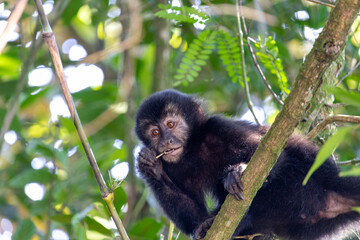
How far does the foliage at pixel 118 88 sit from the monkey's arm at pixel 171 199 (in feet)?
1.34

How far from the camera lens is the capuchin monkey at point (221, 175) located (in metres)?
4.86

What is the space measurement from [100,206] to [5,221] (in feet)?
11.4

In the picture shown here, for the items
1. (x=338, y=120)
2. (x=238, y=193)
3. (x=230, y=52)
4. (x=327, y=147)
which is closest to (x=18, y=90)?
(x=238, y=193)

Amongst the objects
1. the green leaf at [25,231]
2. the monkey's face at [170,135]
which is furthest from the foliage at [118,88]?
the monkey's face at [170,135]

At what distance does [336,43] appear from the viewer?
2.68 meters

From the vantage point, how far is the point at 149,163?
514cm

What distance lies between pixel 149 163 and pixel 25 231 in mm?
1607

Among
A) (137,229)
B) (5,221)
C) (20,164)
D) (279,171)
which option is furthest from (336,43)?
(5,221)

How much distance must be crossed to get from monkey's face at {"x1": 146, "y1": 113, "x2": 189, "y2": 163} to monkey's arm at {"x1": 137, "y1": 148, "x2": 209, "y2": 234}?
167mm

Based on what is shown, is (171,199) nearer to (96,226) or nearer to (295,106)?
(96,226)

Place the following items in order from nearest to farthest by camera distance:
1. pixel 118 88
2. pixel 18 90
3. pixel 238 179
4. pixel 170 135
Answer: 1. pixel 238 179
2. pixel 18 90
3. pixel 170 135
4. pixel 118 88

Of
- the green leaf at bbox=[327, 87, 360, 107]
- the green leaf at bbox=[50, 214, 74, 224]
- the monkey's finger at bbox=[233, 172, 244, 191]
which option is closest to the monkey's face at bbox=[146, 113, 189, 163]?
the green leaf at bbox=[50, 214, 74, 224]

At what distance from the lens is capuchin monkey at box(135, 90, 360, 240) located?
15.9ft

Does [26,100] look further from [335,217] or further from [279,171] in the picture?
[335,217]
